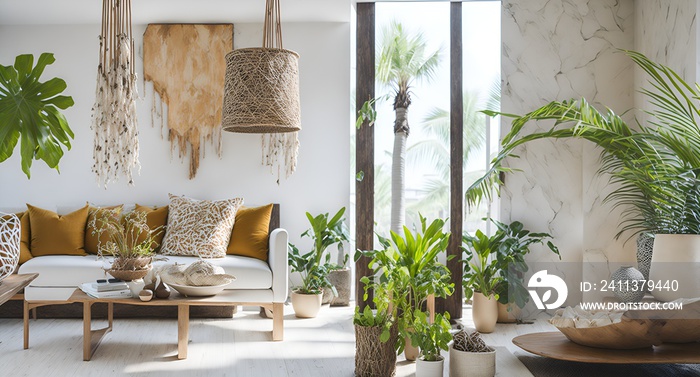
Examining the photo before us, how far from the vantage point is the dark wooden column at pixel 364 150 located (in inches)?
212

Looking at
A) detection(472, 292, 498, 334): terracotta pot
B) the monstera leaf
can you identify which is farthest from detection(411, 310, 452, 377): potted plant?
the monstera leaf

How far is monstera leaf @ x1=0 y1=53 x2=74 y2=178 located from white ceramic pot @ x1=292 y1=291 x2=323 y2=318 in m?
2.39

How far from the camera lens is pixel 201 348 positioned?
13.5 ft

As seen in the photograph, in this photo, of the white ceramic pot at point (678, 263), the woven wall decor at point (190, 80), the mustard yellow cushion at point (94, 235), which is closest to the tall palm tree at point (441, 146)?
the woven wall decor at point (190, 80)

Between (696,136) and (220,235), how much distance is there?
3.23 meters

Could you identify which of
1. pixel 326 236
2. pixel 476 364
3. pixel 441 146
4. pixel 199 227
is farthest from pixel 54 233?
pixel 476 364

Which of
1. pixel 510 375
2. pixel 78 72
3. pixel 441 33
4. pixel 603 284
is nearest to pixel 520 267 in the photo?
pixel 603 284

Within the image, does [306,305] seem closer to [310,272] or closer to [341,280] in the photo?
[310,272]

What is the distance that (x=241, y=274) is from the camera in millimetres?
4500

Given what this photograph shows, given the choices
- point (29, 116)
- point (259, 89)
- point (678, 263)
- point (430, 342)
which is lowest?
point (430, 342)

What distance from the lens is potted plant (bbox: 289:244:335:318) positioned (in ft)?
16.2

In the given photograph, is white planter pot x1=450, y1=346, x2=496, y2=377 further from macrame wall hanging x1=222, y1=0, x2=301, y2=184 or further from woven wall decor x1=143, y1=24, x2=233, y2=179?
woven wall decor x1=143, y1=24, x2=233, y2=179

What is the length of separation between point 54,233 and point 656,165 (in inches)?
162

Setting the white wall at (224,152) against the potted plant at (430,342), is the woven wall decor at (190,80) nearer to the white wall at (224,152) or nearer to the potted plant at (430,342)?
the white wall at (224,152)
